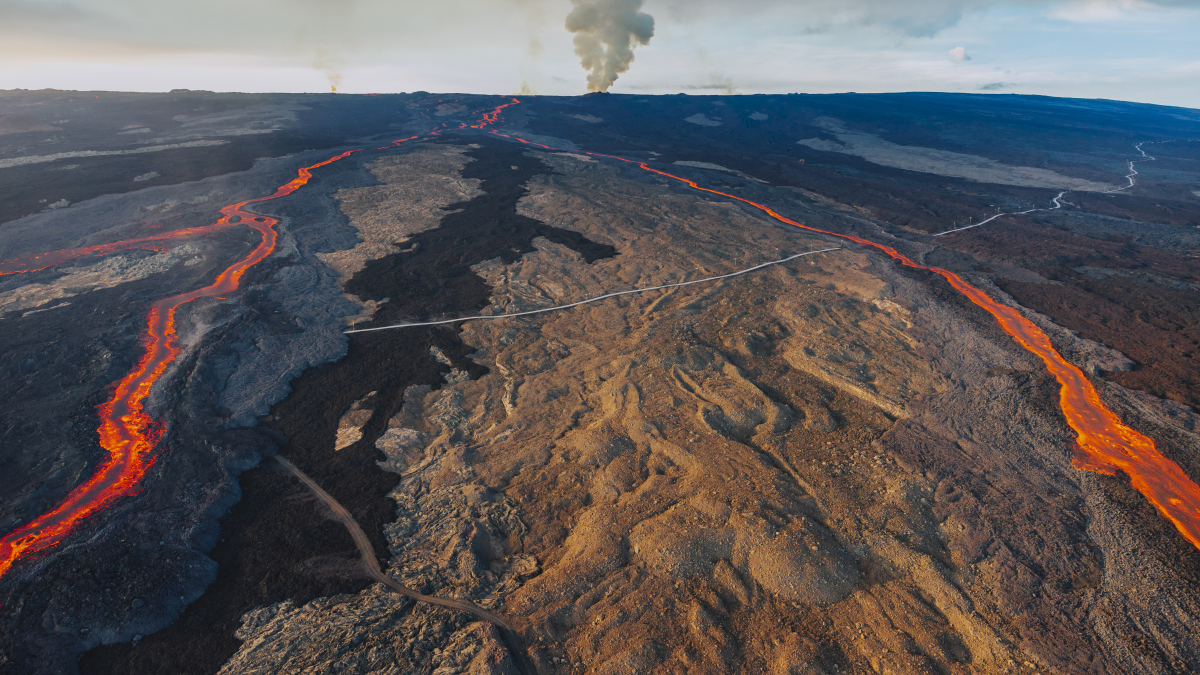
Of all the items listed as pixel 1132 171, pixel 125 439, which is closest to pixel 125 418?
pixel 125 439

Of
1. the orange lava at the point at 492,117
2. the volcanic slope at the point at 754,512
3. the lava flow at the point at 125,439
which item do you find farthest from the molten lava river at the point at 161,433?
the orange lava at the point at 492,117

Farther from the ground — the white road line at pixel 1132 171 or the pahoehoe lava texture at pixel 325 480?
the white road line at pixel 1132 171

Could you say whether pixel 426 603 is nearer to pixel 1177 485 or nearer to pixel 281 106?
pixel 1177 485

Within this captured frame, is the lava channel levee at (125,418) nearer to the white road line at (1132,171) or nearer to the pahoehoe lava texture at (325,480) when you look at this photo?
the pahoehoe lava texture at (325,480)

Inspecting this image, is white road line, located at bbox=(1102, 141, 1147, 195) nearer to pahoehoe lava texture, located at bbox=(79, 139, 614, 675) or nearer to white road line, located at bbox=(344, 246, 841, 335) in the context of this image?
white road line, located at bbox=(344, 246, 841, 335)

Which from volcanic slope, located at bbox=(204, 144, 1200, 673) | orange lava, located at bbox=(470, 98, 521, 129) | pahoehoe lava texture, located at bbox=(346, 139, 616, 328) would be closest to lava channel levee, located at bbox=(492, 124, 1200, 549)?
volcanic slope, located at bbox=(204, 144, 1200, 673)

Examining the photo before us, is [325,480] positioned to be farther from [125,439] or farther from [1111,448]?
[1111,448]
